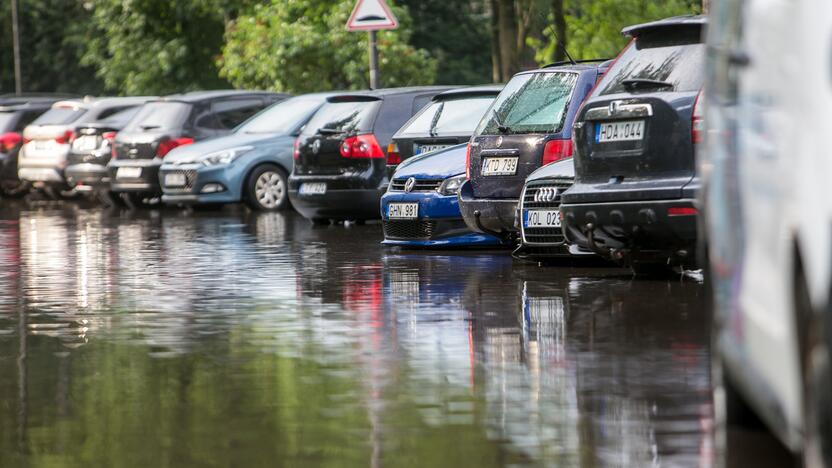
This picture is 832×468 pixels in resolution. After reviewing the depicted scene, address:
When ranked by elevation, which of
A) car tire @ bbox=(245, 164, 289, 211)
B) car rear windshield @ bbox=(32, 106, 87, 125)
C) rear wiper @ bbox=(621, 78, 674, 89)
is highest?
rear wiper @ bbox=(621, 78, 674, 89)

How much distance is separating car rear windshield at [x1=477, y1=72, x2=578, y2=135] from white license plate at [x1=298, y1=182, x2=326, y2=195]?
5844 millimetres

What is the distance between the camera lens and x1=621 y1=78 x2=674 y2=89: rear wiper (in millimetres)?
11602

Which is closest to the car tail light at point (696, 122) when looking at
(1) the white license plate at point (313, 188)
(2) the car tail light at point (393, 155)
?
(2) the car tail light at point (393, 155)

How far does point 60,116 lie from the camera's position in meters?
31.1

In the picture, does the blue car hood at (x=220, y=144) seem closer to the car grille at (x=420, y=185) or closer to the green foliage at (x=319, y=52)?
the car grille at (x=420, y=185)

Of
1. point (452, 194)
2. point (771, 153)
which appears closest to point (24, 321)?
point (452, 194)

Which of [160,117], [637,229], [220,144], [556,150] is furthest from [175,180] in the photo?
[637,229]

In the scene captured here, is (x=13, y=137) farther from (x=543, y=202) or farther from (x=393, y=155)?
(x=543, y=202)

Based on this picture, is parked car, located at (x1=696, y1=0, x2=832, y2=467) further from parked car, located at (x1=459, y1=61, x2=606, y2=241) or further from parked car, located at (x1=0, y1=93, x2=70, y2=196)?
parked car, located at (x1=0, y1=93, x2=70, y2=196)

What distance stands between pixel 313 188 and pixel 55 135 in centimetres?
1061

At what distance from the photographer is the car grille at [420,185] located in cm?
1634

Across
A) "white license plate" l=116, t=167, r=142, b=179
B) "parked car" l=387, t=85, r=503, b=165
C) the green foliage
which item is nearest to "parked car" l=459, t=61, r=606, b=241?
"parked car" l=387, t=85, r=503, b=165

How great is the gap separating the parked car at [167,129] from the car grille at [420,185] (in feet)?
31.7

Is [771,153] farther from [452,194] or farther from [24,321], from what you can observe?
[452,194]
